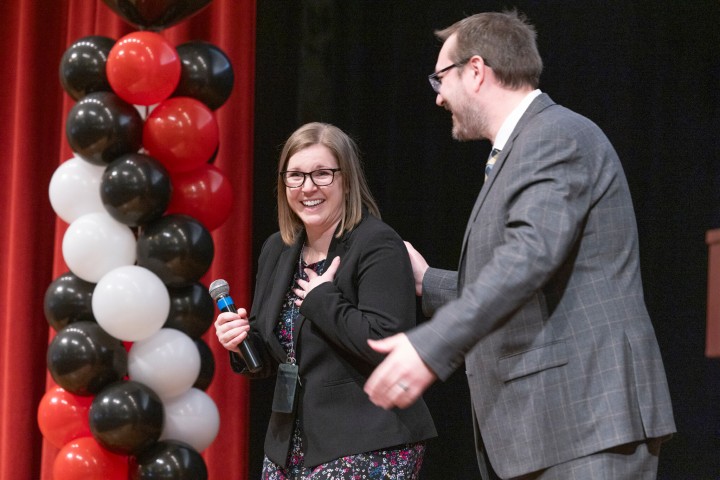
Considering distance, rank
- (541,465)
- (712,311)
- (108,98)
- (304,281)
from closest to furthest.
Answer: (712,311) → (541,465) → (108,98) → (304,281)

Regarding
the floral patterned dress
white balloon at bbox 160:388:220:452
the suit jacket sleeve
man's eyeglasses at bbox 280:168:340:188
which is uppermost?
man's eyeglasses at bbox 280:168:340:188

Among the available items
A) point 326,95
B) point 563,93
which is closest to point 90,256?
point 326,95

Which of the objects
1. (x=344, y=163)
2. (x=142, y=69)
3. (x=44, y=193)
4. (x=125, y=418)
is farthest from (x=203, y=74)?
(x=44, y=193)

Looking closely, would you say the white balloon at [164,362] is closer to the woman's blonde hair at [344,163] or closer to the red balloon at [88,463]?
the red balloon at [88,463]

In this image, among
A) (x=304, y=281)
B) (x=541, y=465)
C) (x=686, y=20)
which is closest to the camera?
(x=541, y=465)

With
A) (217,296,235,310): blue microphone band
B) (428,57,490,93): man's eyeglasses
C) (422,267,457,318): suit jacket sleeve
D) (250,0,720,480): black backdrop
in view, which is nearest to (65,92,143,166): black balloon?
(217,296,235,310): blue microphone band

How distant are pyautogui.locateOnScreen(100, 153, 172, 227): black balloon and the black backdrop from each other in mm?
1390

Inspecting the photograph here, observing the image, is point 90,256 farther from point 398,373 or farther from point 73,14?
point 73,14

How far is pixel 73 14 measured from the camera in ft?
11.8

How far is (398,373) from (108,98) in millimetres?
900

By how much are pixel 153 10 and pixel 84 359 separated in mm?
827

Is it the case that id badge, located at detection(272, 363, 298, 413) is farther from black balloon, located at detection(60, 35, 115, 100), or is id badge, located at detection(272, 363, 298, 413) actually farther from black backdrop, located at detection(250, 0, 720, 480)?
black backdrop, located at detection(250, 0, 720, 480)

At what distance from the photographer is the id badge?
2.16 metres

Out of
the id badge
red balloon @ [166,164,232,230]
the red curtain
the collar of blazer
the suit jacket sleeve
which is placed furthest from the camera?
the red curtain
